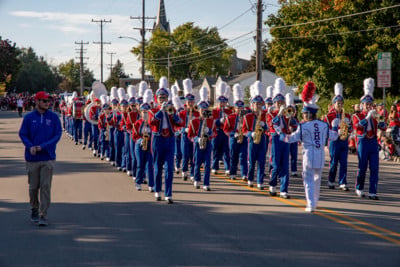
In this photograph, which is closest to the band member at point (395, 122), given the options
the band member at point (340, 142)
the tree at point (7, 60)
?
the band member at point (340, 142)

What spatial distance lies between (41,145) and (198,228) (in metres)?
2.67

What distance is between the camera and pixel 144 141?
12.8m

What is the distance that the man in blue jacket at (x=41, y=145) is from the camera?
918cm

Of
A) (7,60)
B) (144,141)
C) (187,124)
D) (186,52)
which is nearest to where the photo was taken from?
(144,141)

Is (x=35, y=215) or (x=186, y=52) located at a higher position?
(x=186, y=52)

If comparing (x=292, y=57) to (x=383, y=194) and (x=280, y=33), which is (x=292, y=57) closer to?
(x=280, y=33)

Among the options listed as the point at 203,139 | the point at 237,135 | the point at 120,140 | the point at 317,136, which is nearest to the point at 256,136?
the point at 203,139

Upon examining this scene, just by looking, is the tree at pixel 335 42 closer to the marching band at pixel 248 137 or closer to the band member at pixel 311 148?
the marching band at pixel 248 137

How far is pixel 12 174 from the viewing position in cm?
1623

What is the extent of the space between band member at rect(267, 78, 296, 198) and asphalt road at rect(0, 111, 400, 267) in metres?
0.36

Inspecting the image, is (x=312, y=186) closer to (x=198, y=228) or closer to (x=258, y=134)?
(x=198, y=228)

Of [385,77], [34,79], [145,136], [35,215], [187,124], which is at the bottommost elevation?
[35,215]

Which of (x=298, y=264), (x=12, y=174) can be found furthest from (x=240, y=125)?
(x=298, y=264)

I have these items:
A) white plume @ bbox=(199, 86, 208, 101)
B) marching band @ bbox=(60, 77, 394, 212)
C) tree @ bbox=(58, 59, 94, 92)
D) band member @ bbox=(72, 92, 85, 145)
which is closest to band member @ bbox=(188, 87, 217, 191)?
marching band @ bbox=(60, 77, 394, 212)
